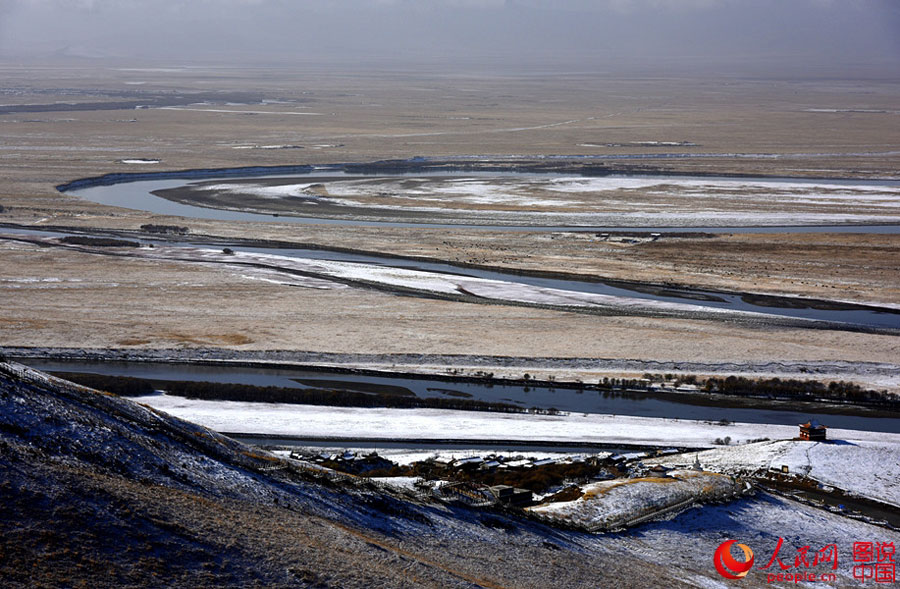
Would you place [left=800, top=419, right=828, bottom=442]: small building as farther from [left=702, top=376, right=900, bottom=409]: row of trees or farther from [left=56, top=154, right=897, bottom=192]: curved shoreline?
[left=56, top=154, right=897, bottom=192]: curved shoreline

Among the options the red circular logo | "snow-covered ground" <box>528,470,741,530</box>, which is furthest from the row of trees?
the red circular logo

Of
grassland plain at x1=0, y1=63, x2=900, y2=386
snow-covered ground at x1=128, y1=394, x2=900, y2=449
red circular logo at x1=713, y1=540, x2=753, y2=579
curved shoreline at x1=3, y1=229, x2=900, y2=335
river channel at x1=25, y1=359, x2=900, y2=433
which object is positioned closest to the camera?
red circular logo at x1=713, y1=540, x2=753, y2=579

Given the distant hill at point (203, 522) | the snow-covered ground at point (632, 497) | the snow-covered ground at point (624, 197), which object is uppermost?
the snow-covered ground at point (624, 197)

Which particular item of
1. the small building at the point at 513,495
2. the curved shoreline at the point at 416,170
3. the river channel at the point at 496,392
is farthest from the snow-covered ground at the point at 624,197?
the small building at the point at 513,495

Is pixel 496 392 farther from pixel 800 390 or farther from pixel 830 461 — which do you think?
pixel 830 461

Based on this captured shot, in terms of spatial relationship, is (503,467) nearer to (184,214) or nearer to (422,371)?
(422,371)

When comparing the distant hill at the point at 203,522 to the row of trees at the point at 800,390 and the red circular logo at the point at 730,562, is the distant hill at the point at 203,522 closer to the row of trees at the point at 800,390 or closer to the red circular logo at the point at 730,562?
the red circular logo at the point at 730,562

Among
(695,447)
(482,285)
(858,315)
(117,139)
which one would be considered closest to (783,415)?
(695,447)
